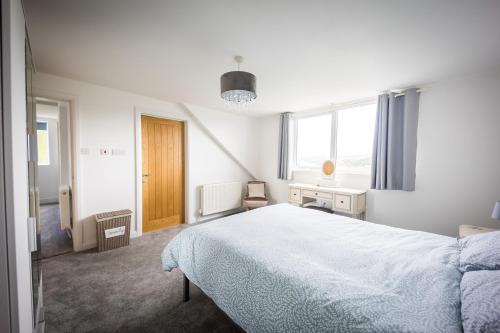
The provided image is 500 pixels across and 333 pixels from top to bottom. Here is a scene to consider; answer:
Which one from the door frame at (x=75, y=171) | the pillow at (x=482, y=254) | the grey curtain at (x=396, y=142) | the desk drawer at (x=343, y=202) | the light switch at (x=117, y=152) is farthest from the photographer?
the desk drawer at (x=343, y=202)

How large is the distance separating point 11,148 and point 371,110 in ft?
12.7

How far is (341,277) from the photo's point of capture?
1.09 metres

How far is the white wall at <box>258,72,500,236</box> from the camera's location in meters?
2.31

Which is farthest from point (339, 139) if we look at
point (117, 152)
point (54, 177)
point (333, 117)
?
point (54, 177)

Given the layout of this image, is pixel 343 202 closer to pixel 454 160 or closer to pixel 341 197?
pixel 341 197

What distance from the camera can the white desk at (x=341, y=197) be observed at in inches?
121

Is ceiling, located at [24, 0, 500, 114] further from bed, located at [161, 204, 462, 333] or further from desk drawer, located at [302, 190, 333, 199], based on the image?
desk drawer, located at [302, 190, 333, 199]

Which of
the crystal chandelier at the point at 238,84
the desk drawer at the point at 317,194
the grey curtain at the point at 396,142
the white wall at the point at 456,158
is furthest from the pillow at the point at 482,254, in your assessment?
the desk drawer at the point at 317,194

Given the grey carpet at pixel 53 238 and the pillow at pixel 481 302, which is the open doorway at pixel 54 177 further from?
the pillow at pixel 481 302

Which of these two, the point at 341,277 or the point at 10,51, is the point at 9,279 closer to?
the point at 10,51

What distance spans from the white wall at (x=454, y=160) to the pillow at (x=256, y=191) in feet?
7.64

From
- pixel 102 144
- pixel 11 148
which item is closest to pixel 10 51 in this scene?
pixel 11 148

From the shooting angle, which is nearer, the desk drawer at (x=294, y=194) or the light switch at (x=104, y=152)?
the light switch at (x=104, y=152)

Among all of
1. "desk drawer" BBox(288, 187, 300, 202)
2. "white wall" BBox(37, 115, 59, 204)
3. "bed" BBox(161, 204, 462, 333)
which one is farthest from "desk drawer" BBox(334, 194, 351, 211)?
"white wall" BBox(37, 115, 59, 204)
